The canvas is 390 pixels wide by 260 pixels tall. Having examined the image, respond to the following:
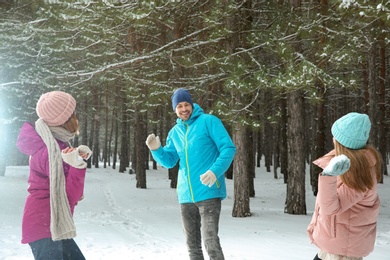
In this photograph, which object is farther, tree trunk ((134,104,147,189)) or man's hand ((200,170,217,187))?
tree trunk ((134,104,147,189))

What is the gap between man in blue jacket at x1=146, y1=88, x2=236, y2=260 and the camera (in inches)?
151

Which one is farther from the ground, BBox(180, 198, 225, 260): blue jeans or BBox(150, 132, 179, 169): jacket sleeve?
BBox(150, 132, 179, 169): jacket sleeve

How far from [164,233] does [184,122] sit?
4.20 m

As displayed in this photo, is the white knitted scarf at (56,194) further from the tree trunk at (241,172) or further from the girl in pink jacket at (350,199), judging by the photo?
the tree trunk at (241,172)

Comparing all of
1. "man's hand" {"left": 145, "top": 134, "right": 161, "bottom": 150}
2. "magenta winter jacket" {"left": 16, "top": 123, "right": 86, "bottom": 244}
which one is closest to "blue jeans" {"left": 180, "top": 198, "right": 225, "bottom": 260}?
"man's hand" {"left": 145, "top": 134, "right": 161, "bottom": 150}

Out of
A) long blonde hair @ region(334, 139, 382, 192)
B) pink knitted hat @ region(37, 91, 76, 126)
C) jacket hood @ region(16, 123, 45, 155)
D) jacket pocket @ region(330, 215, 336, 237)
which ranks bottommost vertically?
jacket pocket @ region(330, 215, 336, 237)

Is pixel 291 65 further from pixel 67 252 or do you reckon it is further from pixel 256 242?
pixel 67 252

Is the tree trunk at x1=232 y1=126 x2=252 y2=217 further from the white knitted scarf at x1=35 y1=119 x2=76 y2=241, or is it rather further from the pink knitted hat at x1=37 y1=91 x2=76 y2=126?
the white knitted scarf at x1=35 y1=119 x2=76 y2=241

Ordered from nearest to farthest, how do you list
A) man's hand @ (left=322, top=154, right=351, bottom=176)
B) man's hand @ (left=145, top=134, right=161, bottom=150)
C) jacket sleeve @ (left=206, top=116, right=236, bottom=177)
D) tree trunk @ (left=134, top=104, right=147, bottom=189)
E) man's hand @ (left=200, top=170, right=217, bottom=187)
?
man's hand @ (left=322, top=154, right=351, bottom=176)
man's hand @ (left=200, top=170, right=217, bottom=187)
jacket sleeve @ (left=206, top=116, right=236, bottom=177)
man's hand @ (left=145, top=134, right=161, bottom=150)
tree trunk @ (left=134, top=104, right=147, bottom=189)

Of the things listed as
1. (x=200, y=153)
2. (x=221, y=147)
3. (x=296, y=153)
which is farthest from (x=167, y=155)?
(x=296, y=153)

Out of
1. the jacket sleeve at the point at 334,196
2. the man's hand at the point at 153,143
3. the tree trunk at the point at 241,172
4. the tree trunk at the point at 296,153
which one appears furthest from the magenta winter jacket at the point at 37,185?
the tree trunk at the point at 296,153

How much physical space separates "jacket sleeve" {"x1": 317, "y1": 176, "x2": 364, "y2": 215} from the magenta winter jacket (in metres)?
1.73

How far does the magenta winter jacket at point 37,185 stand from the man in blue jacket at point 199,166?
4.42 ft

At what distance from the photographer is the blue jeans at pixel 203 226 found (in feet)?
12.6
